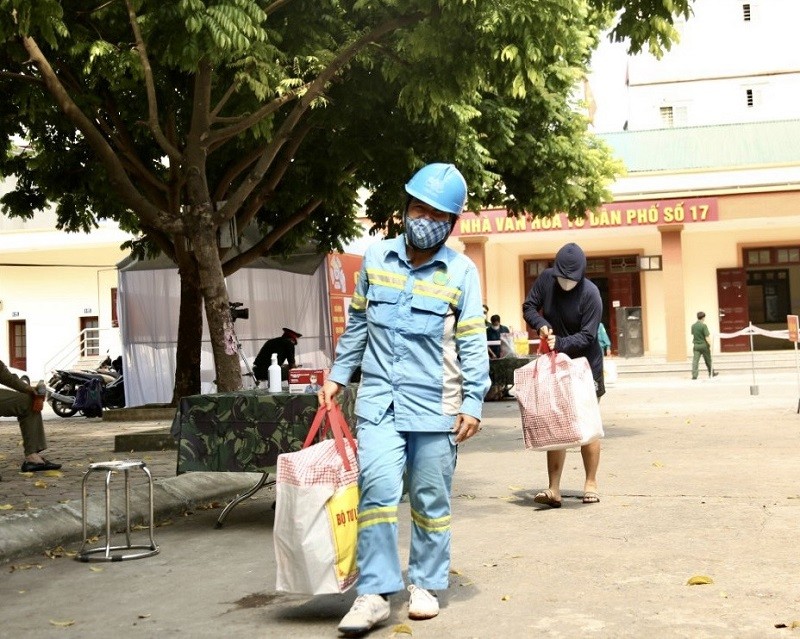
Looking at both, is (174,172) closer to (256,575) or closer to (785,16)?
(256,575)

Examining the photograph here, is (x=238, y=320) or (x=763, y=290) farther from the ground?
(x=763, y=290)

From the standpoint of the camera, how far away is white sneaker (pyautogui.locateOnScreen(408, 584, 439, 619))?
16.4 feet

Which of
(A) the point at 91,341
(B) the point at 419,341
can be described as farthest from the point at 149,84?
(A) the point at 91,341

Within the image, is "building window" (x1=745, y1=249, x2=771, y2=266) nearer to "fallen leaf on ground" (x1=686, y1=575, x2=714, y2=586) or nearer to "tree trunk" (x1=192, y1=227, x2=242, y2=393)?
"tree trunk" (x1=192, y1=227, x2=242, y2=393)

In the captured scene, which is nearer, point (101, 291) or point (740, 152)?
point (740, 152)

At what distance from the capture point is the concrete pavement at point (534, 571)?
5000 mm

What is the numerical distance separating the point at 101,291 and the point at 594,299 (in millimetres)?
31588

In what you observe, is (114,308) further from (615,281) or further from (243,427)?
(243,427)

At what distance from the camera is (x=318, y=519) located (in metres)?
4.93

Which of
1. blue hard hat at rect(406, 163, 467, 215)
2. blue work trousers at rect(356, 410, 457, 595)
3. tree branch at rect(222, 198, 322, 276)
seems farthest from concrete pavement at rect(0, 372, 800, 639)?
tree branch at rect(222, 198, 322, 276)

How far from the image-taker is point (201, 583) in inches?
241

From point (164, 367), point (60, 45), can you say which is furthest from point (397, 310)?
point (164, 367)

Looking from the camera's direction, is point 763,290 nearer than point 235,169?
No

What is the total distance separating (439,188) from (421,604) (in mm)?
1711
